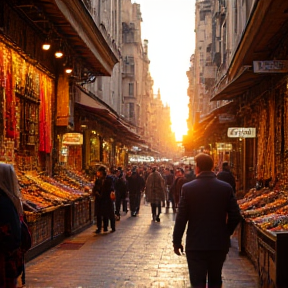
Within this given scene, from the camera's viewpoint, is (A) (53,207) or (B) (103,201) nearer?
(A) (53,207)

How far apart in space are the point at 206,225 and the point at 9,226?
1890mm

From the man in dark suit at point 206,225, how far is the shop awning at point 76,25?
18.7 feet

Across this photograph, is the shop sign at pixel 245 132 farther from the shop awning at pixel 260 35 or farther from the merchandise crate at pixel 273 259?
the merchandise crate at pixel 273 259

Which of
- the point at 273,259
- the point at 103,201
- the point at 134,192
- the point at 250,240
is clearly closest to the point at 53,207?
the point at 103,201

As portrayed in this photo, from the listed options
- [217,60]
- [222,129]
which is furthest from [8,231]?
[217,60]

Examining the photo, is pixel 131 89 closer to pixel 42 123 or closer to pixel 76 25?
pixel 42 123

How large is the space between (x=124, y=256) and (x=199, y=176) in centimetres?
511

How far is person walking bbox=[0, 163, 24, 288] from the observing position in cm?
454

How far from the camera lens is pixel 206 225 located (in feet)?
17.4

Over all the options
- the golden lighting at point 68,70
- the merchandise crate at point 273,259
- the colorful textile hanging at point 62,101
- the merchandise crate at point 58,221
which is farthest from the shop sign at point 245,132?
the merchandise crate at point 273,259

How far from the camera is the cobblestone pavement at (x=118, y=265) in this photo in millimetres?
8000

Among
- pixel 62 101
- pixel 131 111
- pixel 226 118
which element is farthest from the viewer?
pixel 131 111

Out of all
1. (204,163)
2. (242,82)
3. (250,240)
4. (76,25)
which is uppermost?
(76,25)

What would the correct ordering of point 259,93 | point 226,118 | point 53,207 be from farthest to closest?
point 226,118
point 259,93
point 53,207
